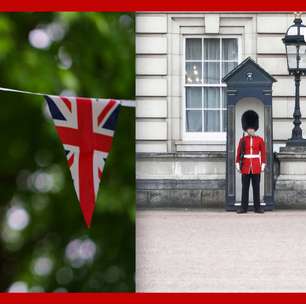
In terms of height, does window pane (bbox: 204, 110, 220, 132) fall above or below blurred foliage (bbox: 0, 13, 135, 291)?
above

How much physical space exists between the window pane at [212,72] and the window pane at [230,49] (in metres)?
0.19

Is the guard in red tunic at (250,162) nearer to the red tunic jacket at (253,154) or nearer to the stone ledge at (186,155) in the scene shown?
the red tunic jacket at (253,154)

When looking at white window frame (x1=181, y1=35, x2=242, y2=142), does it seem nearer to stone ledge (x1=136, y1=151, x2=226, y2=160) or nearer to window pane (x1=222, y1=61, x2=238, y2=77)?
window pane (x1=222, y1=61, x2=238, y2=77)

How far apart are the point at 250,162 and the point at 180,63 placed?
2267mm

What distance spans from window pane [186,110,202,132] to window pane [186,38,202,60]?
85cm

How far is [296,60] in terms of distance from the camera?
1551 centimetres

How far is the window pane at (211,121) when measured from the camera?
53.3 feet

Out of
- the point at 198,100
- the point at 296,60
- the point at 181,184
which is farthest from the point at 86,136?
the point at 198,100

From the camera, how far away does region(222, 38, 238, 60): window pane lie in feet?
53.8

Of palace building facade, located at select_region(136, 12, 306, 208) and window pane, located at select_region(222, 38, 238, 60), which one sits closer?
palace building facade, located at select_region(136, 12, 306, 208)

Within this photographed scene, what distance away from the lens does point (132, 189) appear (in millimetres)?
4770

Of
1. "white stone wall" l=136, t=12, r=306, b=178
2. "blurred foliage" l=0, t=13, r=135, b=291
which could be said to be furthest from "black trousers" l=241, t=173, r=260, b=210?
"blurred foliage" l=0, t=13, r=135, b=291

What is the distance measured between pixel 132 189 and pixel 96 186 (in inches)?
7.6

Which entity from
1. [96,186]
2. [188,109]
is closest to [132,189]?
[96,186]
